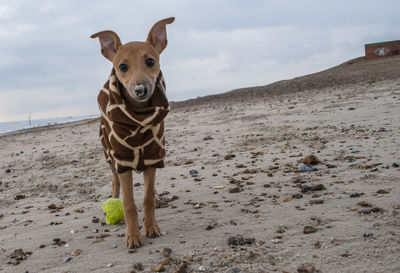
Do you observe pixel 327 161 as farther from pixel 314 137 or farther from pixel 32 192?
pixel 32 192

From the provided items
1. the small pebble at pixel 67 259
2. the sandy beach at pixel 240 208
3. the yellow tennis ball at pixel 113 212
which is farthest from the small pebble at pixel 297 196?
the small pebble at pixel 67 259

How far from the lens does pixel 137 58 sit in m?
3.54

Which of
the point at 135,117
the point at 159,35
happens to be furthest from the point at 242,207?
the point at 159,35

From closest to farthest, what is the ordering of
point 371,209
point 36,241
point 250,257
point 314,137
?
point 250,257 < point 371,209 < point 36,241 < point 314,137

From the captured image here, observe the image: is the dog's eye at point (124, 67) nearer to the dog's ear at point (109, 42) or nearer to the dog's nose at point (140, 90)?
the dog's nose at point (140, 90)

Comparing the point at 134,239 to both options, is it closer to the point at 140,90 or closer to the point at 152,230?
the point at 152,230

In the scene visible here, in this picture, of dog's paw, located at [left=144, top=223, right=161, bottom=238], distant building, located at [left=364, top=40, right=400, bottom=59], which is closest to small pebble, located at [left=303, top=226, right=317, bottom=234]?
dog's paw, located at [left=144, top=223, right=161, bottom=238]

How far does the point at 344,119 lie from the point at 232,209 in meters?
5.57

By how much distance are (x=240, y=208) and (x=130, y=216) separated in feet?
3.81

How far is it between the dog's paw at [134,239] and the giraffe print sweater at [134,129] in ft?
2.00

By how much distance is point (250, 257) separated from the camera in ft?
9.27

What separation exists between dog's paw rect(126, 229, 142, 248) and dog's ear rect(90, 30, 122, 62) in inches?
70.7

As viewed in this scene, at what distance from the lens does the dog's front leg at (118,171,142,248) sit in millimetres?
3398

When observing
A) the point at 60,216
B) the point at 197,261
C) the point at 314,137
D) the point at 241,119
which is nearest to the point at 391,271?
the point at 197,261
